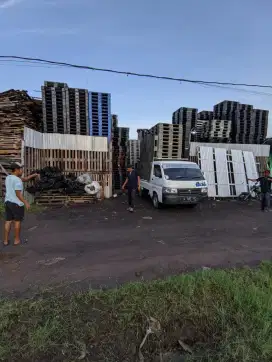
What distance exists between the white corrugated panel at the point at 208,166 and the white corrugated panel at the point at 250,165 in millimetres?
2285

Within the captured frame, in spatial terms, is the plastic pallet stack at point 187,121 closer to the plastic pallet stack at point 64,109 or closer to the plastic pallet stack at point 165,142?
the plastic pallet stack at point 165,142

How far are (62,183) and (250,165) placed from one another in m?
10.8

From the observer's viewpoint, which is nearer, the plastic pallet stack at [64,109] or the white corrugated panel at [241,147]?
the plastic pallet stack at [64,109]

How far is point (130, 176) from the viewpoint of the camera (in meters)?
10.6

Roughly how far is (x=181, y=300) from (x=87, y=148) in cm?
1073

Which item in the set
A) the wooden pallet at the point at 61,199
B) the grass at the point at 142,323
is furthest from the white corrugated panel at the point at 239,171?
the grass at the point at 142,323

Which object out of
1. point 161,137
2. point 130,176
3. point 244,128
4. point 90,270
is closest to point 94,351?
Result: point 90,270

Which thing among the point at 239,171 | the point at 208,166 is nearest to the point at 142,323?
the point at 208,166

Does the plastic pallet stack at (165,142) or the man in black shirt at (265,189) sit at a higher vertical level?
the plastic pallet stack at (165,142)

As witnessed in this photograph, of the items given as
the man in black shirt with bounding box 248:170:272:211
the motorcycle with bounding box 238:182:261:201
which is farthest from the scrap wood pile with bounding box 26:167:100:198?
the motorcycle with bounding box 238:182:261:201

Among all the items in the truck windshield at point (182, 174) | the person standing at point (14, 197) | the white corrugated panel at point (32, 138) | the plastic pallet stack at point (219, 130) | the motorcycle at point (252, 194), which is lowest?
the motorcycle at point (252, 194)

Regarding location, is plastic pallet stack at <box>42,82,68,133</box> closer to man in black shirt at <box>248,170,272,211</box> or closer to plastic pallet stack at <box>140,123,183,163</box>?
plastic pallet stack at <box>140,123,183,163</box>

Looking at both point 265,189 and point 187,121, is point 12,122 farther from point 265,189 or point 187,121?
point 265,189

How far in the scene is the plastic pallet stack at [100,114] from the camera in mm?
13773
